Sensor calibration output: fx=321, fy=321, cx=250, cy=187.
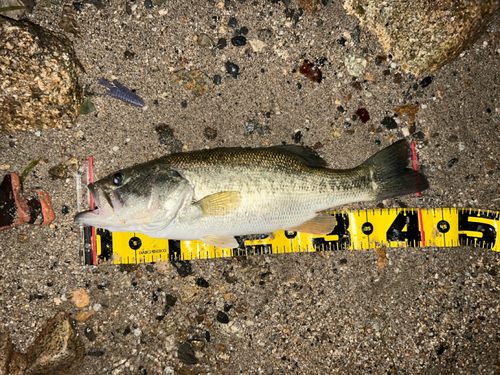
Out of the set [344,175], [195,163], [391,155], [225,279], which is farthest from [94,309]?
[391,155]

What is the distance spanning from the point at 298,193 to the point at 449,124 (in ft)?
→ 6.06

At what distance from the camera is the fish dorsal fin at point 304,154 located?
3004mm

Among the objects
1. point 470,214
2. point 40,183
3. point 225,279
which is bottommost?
point 225,279

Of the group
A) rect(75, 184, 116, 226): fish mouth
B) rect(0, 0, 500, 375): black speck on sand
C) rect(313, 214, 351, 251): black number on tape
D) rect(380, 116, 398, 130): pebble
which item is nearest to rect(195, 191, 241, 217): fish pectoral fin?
rect(75, 184, 116, 226): fish mouth

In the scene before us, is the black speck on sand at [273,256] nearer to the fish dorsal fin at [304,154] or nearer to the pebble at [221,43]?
the pebble at [221,43]

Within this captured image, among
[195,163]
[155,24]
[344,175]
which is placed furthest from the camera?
[155,24]

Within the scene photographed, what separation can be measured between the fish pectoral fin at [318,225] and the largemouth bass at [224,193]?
0.03m

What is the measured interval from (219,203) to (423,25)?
259 centimetres

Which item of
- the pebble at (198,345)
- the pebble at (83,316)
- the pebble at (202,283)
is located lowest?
Result: the pebble at (198,345)

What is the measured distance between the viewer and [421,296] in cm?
329

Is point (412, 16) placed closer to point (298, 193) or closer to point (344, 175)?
point (344, 175)

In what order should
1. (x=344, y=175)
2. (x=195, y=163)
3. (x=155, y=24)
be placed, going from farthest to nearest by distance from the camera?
(x=155, y=24) < (x=344, y=175) < (x=195, y=163)

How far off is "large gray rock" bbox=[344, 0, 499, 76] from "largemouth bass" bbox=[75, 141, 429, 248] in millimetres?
1242

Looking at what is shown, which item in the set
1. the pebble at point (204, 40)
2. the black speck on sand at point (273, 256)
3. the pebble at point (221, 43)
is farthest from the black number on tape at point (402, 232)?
the pebble at point (204, 40)
